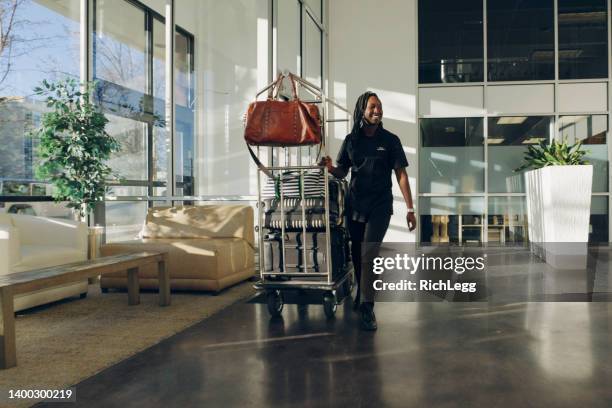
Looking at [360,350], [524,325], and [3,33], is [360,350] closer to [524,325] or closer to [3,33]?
[524,325]

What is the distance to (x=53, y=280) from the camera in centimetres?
300

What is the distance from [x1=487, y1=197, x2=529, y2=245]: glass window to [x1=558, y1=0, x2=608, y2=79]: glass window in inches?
87.0

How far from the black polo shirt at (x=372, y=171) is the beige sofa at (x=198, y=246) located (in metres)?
1.73

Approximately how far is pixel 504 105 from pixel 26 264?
774cm

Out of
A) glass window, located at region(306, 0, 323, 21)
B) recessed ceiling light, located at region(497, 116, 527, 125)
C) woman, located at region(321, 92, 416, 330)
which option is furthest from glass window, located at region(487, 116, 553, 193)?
woman, located at region(321, 92, 416, 330)

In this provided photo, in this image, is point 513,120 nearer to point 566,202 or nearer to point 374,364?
point 566,202

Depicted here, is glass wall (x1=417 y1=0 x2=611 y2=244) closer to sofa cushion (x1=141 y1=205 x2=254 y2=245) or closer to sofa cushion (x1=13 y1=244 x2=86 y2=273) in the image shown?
sofa cushion (x1=141 y1=205 x2=254 y2=245)

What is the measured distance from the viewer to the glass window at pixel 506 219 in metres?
9.20

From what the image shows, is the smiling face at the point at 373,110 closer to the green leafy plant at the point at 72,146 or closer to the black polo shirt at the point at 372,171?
the black polo shirt at the point at 372,171

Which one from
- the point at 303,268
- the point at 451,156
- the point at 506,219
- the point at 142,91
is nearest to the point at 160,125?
the point at 142,91

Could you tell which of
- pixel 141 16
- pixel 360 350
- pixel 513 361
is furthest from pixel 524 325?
pixel 141 16

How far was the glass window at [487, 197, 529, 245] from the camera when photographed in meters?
9.20

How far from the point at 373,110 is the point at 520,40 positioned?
7.03m

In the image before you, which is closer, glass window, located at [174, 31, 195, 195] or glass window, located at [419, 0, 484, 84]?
glass window, located at [174, 31, 195, 195]
